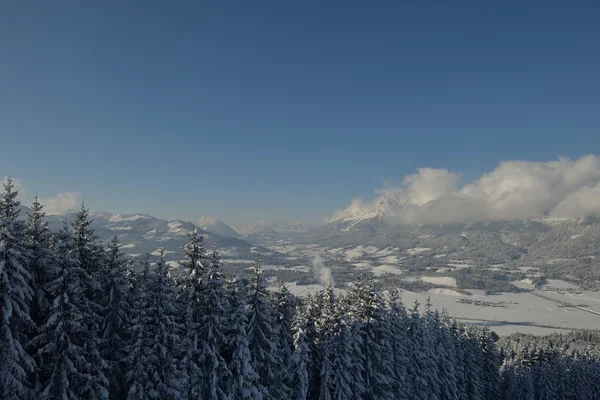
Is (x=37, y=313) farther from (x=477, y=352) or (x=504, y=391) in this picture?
(x=504, y=391)

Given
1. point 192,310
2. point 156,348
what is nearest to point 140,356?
point 156,348

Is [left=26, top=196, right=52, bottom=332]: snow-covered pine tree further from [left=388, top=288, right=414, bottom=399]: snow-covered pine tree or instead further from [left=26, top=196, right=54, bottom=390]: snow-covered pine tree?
[left=388, top=288, right=414, bottom=399]: snow-covered pine tree

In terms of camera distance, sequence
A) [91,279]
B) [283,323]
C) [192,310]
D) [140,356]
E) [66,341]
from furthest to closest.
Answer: [283,323] → [192,310] → [140,356] → [91,279] → [66,341]

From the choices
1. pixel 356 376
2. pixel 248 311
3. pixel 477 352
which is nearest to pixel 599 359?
pixel 477 352

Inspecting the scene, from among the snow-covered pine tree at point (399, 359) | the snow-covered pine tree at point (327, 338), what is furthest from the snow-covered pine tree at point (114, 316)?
the snow-covered pine tree at point (399, 359)

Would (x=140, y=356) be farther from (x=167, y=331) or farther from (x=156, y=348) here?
(x=167, y=331)

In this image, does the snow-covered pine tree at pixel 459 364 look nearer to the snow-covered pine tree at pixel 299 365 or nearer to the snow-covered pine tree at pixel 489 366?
the snow-covered pine tree at pixel 489 366
